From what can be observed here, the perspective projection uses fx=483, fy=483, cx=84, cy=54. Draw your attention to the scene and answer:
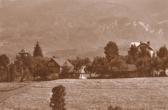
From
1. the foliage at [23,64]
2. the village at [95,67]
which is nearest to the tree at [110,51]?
the village at [95,67]

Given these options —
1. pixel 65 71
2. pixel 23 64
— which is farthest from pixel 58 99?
pixel 23 64

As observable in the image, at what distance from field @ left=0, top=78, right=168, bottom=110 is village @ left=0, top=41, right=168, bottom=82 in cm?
1434

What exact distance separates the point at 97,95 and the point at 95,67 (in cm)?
2744

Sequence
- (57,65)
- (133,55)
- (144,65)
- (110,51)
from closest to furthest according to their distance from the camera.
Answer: (144,65) → (110,51) → (133,55) → (57,65)

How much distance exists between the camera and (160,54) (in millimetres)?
96250

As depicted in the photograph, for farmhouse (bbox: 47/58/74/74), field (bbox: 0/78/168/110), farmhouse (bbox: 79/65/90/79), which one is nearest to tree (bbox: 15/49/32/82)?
farmhouse (bbox: 47/58/74/74)

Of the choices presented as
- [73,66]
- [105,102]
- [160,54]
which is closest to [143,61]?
[160,54]

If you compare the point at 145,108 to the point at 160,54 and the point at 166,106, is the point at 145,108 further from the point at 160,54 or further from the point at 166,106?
the point at 160,54

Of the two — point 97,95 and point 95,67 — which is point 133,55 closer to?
point 95,67

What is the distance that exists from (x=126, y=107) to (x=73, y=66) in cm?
4783

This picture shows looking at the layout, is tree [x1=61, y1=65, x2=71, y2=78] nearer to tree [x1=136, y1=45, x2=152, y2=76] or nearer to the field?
tree [x1=136, y1=45, x2=152, y2=76]

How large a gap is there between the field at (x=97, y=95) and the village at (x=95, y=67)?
14.3 metres

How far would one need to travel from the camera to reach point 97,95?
221 ft

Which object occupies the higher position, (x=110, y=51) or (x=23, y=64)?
(x=110, y=51)
